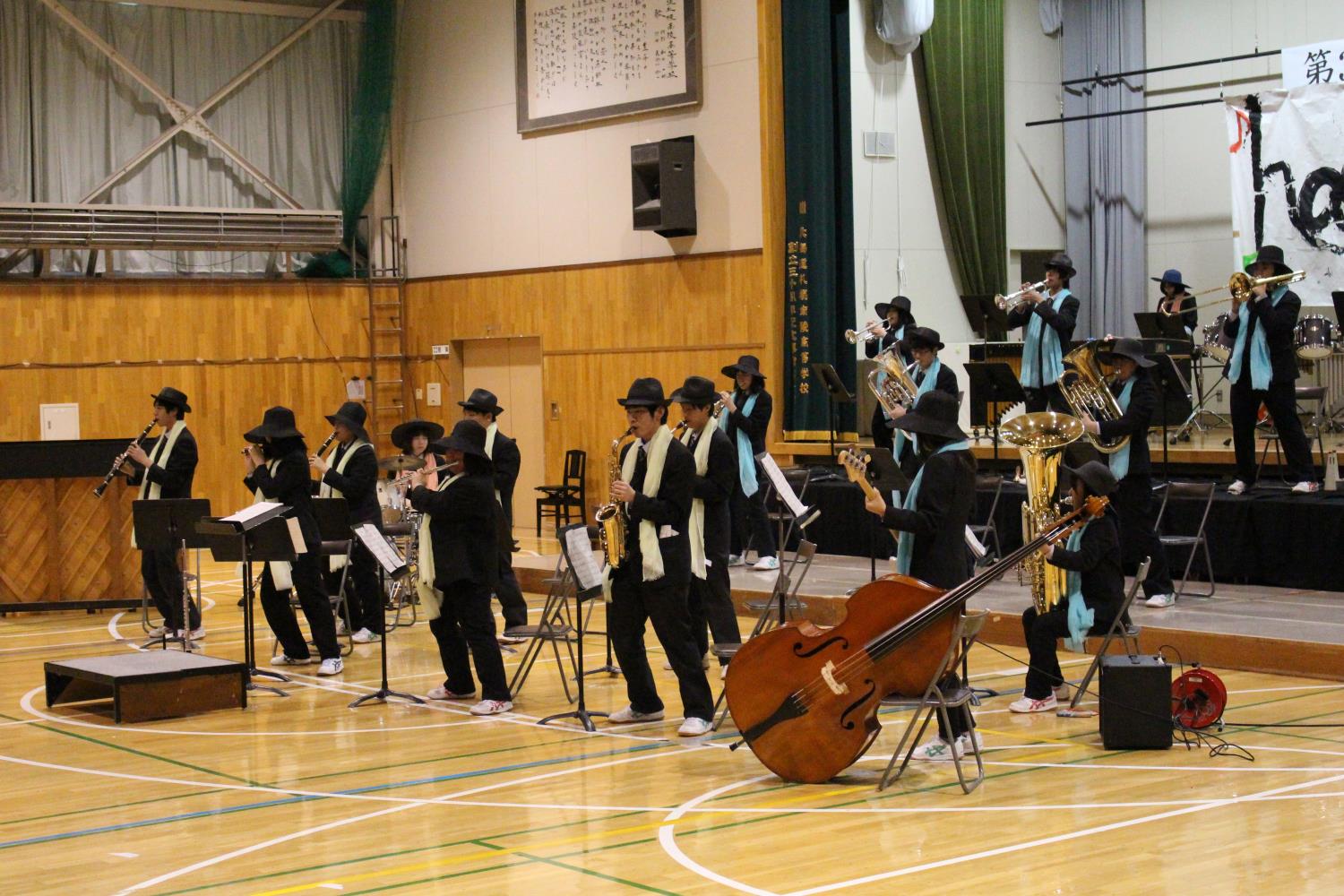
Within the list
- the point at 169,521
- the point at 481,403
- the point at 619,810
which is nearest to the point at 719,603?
the point at 481,403

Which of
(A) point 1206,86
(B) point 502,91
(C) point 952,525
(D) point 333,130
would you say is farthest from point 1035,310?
(D) point 333,130

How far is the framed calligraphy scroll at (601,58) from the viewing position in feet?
54.0

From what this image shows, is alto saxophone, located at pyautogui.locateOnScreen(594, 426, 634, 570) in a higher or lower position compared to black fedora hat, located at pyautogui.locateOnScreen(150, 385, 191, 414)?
lower

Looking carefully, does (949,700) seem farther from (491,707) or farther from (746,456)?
(746,456)

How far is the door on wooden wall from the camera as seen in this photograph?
18.5 meters

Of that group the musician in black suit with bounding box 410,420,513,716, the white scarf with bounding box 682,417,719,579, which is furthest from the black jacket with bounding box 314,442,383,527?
the white scarf with bounding box 682,417,719,579

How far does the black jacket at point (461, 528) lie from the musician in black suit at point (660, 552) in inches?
37.0

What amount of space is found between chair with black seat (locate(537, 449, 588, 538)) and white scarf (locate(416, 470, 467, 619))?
816 centimetres

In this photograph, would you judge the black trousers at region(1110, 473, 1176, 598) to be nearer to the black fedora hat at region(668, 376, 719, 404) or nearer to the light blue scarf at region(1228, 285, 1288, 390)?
the light blue scarf at region(1228, 285, 1288, 390)

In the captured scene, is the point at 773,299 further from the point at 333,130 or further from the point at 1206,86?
the point at 333,130

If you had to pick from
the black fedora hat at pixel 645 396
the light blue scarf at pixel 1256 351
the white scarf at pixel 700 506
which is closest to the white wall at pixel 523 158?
the light blue scarf at pixel 1256 351

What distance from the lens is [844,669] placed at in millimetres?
6500

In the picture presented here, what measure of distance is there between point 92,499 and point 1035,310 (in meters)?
7.52

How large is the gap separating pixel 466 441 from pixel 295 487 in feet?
6.42
